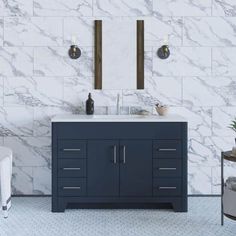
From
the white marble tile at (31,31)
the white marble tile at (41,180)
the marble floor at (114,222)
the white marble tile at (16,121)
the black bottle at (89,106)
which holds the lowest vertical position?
the marble floor at (114,222)

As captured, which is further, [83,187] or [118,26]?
[118,26]

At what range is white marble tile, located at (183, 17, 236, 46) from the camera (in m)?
5.80

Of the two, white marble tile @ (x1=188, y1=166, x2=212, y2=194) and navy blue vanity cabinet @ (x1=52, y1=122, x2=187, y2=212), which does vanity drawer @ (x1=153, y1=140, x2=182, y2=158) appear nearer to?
navy blue vanity cabinet @ (x1=52, y1=122, x2=187, y2=212)

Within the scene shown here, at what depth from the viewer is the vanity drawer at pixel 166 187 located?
17.0ft

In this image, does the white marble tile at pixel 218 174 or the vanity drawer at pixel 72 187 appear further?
the white marble tile at pixel 218 174

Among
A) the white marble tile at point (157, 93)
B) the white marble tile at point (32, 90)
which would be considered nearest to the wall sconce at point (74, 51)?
the white marble tile at point (32, 90)

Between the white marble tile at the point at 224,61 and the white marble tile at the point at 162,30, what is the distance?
0.48 meters

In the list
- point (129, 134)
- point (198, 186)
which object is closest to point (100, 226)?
point (129, 134)

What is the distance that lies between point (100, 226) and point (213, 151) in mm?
1852

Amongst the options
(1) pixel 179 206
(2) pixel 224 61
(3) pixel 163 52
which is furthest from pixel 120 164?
(2) pixel 224 61

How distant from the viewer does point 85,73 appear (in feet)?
19.0

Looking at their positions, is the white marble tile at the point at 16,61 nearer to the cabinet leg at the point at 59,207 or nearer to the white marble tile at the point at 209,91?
the cabinet leg at the point at 59,207

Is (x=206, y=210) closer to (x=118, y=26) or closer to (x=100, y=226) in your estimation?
(x=100, y=226)

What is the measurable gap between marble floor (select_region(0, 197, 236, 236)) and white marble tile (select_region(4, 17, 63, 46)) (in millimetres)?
1848
